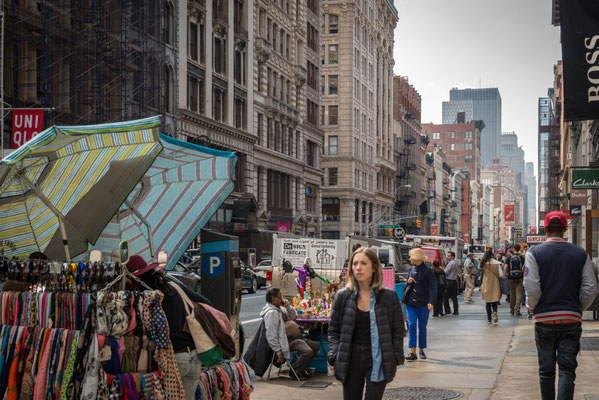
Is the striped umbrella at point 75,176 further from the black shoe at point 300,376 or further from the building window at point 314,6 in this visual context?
the building window at point 314,6

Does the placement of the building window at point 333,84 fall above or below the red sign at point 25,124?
above

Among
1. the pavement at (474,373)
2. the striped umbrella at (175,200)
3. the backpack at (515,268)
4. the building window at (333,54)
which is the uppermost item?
the building window at (333,54)

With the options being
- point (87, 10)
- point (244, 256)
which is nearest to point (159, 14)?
point (87, 10)

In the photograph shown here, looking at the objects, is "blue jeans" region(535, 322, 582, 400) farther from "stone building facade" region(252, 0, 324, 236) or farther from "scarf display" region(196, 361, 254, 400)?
"stone building facade" region(252, 0, 324, 236)

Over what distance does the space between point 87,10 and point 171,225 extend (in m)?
30.3

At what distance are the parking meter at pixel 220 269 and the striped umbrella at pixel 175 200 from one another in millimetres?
419

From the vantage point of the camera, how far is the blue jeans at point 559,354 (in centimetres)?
803

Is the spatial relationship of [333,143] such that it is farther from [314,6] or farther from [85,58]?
[85,58]

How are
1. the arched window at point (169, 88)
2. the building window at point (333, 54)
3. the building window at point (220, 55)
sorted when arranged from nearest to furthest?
the arched window at point (169, 88)
the building window at point (220, 55)
the building window at point (333, 54)

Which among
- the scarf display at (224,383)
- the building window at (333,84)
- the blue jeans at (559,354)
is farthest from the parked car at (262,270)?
the building window at (333,84)

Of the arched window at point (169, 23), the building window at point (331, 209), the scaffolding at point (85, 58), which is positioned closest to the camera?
the scaffolding at point (85, 58)

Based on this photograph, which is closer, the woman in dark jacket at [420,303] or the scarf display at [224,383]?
the scarf display at [224,383]

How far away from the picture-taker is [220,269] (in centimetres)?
957

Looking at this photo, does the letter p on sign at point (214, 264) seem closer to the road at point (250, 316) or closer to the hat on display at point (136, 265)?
the hat on display at point (136, 265)
